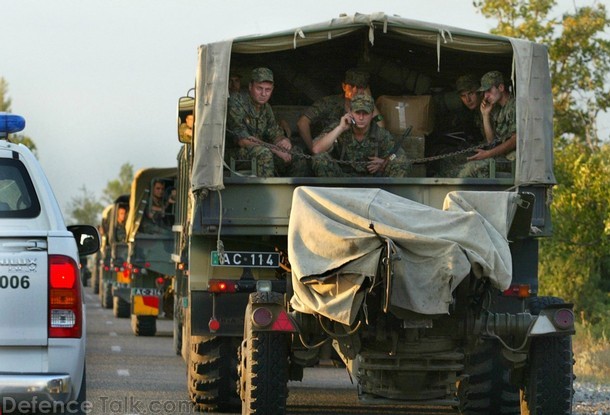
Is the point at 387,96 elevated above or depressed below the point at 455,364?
above

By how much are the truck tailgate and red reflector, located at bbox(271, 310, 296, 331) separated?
309 centimetres

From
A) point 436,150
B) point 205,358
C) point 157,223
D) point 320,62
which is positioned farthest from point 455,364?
point 157,223

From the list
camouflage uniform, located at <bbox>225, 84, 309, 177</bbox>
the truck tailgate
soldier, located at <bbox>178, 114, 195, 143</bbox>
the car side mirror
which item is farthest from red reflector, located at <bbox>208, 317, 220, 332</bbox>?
the truck tailgate

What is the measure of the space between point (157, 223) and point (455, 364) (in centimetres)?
1591

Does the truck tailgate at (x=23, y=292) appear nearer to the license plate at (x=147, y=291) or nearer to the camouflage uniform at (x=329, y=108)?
the camouflage uniform at (x=329, y=108)

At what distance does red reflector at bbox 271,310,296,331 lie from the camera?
10.6 m

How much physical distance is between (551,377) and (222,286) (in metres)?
2.76

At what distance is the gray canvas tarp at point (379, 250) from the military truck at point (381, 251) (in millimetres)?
12

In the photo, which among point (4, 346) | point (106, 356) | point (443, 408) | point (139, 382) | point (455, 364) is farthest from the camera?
point (106, 356)

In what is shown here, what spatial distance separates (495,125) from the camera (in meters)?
13.6

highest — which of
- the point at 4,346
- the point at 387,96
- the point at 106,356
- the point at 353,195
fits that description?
the point at 387,96

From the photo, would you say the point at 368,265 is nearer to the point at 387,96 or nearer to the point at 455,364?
the point at 455,364

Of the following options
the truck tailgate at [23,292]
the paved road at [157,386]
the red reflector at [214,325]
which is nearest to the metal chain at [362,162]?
the red reflector at [214,325]

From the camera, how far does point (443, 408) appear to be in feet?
46.7
